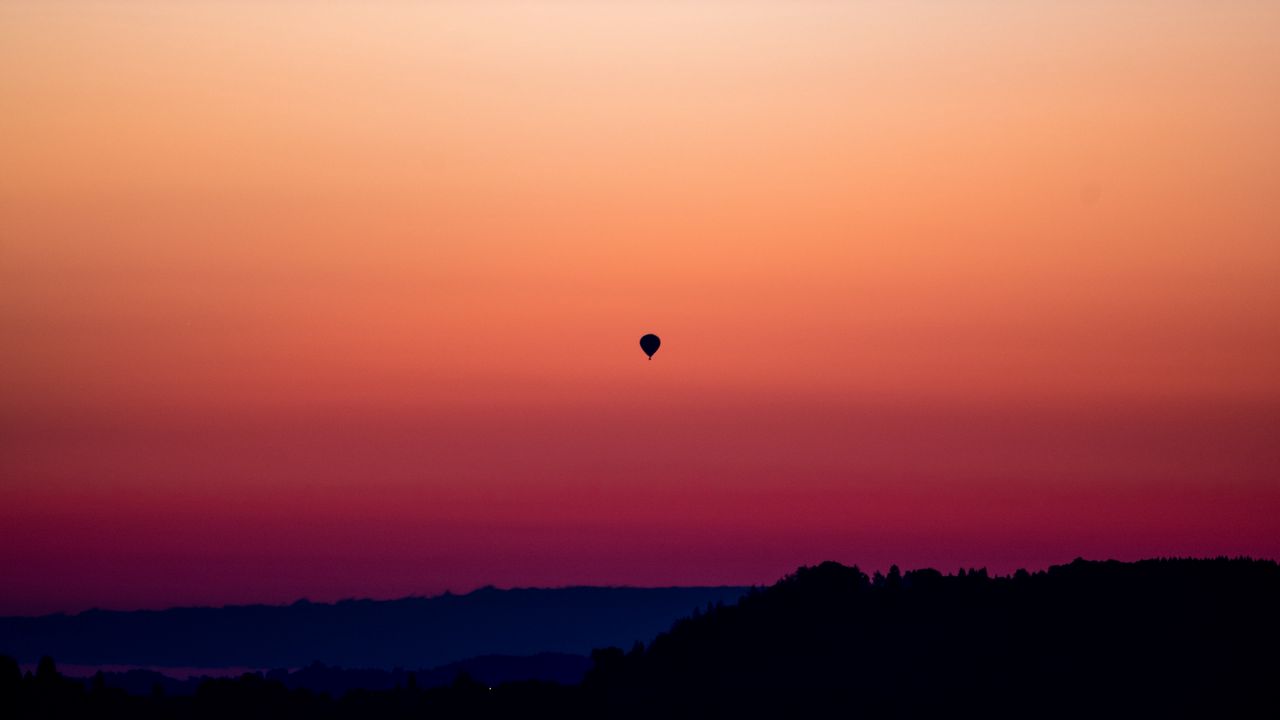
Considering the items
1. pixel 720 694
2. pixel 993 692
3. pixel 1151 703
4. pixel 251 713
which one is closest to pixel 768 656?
pixel 720 694

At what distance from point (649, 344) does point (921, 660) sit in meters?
38.1

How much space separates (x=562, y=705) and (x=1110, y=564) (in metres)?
39.7

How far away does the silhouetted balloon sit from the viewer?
176 metres

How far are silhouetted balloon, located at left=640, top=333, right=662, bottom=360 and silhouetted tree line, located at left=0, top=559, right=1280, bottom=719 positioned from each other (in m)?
22.4

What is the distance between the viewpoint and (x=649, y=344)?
7018 inches

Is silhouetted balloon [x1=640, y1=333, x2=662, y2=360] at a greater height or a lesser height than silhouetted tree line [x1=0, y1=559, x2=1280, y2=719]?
greater

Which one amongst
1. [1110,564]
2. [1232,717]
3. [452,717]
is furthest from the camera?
[452,717]

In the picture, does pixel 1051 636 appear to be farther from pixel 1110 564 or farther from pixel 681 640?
pixel 681 640

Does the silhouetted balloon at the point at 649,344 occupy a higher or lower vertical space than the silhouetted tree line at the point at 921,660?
higher

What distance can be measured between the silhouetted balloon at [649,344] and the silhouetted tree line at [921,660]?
22.4m

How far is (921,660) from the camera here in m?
152

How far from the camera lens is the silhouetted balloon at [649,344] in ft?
579

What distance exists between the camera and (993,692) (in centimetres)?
14938

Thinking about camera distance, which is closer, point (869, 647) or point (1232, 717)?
point (1232, 717)
